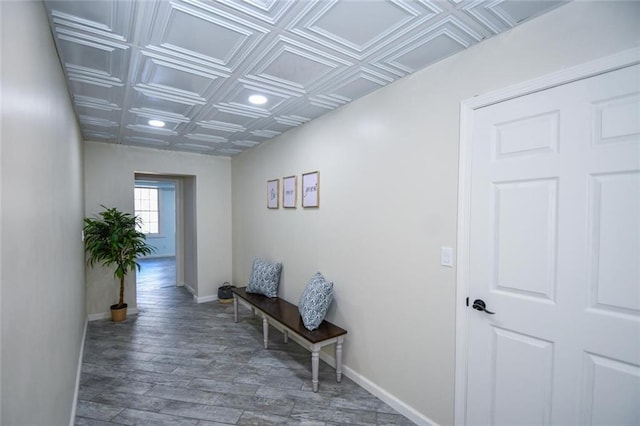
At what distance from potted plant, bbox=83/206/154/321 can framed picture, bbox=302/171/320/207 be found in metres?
2.47

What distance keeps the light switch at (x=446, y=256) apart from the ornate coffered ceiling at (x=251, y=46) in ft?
4.03

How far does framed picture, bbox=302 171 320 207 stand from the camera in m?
3.11

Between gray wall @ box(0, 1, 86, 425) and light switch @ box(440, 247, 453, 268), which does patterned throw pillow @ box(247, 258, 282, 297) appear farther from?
light switch @ box(440, 247, 453, 268)

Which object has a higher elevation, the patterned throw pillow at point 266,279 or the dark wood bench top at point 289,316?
the patterned throw pillow at point 266,279

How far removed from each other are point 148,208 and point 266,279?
25.3 ft

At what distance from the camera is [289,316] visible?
9.95 ft

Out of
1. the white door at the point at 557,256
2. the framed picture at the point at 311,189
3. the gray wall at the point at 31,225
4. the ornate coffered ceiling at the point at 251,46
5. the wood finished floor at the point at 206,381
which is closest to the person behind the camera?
the gray wall at the point at 31,225

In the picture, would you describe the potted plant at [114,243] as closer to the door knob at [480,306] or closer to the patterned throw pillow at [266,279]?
the patterned throw pillow at [266,279]

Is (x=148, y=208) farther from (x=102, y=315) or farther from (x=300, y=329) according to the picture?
(x=300, y=329)

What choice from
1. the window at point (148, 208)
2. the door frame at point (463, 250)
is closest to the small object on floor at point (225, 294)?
the door frame at point (463, 250)

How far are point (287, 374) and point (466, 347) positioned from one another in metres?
1.67

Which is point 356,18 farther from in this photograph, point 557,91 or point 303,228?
point 303,228

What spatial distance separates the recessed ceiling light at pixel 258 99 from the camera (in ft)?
8.36

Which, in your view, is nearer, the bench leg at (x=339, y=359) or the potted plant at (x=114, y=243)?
the bench leg at (x=339, y=359)
